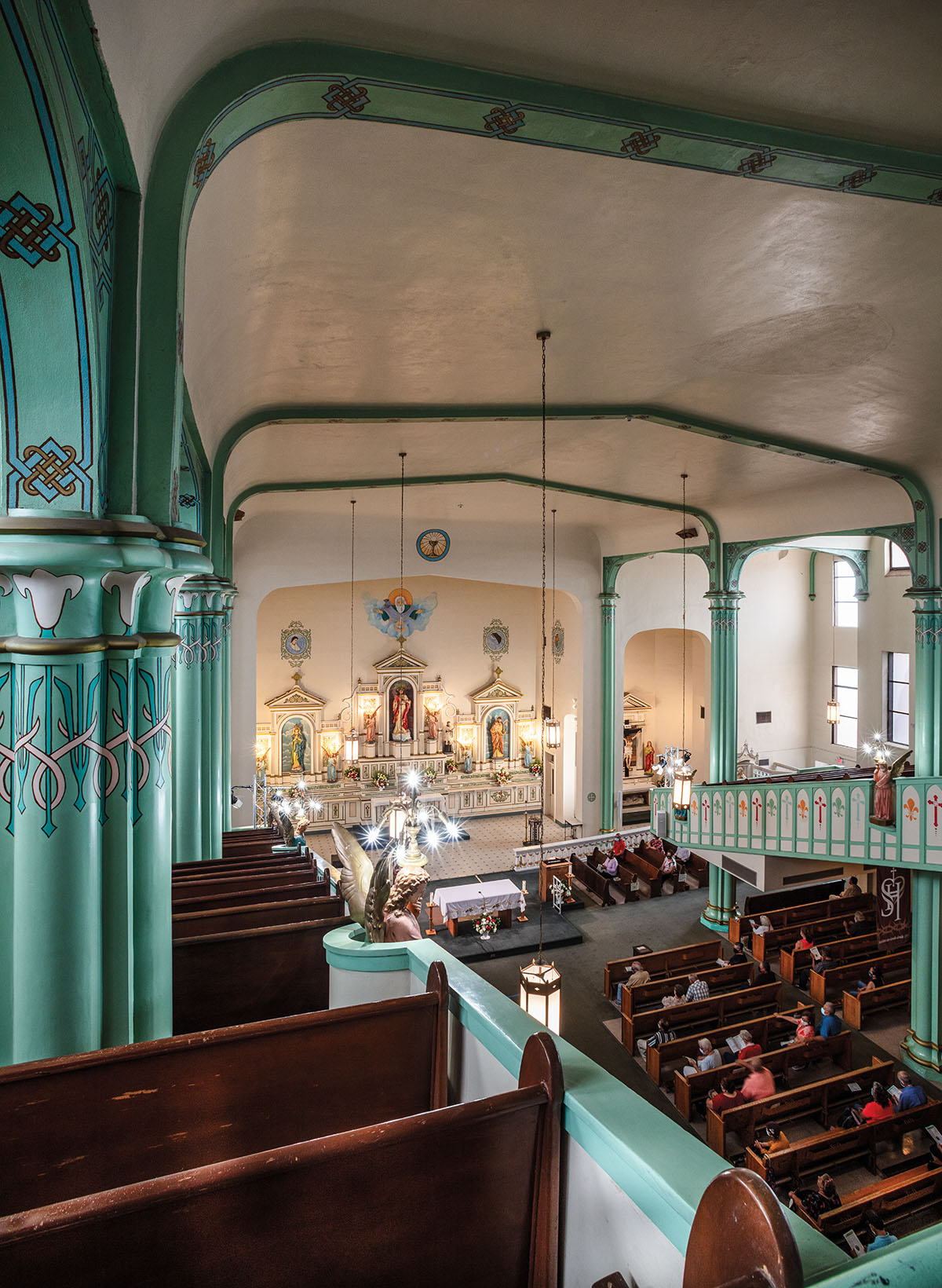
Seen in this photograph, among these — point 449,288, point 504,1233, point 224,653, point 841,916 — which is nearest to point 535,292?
point 449,288

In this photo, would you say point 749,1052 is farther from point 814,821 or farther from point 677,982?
point 814,821

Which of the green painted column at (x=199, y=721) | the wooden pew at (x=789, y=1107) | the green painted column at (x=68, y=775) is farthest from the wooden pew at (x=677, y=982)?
the green painted column at (x=68, y=775)

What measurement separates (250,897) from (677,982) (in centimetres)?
677

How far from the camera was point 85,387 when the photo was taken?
2.28 meters

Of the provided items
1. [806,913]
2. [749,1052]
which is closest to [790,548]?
[806,913]

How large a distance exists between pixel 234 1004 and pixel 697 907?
11.2 m

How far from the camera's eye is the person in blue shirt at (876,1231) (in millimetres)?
5176

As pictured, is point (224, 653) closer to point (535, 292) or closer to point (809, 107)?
point (535, 292)

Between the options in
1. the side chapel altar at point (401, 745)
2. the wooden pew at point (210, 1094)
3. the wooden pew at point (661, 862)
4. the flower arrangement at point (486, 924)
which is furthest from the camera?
the side chapel altar at point (401, 745)

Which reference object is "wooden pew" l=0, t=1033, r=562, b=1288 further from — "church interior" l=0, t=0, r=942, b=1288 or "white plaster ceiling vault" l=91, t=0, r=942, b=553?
"white plaster ceiling vault" l=91, t=0, r=942, b=553

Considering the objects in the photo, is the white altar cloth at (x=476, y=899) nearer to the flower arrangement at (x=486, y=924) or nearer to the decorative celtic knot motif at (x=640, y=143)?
the flower arrangement at (x=486, y=924)

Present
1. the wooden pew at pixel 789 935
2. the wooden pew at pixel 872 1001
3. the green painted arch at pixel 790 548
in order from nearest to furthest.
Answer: the wooden pew at pixel 872 1001 → the wooden pew at pixel 789 935 → the green painted arch at pixel 790 548

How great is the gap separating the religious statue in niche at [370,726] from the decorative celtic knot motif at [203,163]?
1467cm

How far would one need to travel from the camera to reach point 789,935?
11648 mm
